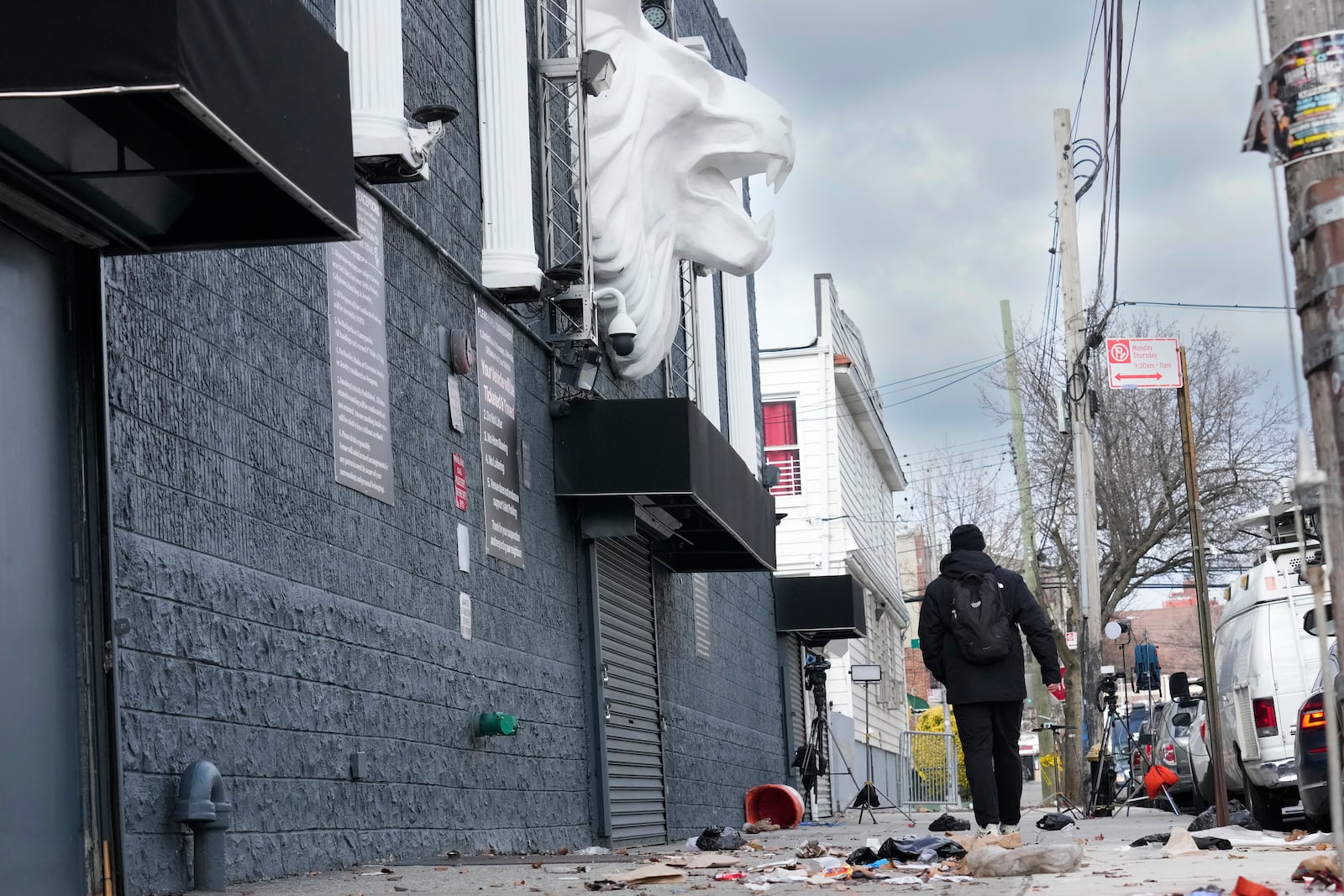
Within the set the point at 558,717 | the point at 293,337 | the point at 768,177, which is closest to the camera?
the point at 293,337

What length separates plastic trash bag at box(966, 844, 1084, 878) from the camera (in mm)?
7668

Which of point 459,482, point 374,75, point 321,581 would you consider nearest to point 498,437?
point 459,482

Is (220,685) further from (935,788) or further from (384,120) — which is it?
(935,788)

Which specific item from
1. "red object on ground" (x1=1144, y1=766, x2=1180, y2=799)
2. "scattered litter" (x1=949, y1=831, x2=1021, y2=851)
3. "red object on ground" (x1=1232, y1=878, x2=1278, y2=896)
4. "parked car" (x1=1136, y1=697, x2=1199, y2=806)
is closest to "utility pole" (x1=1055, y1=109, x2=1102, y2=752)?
"parked car" (x1=1136, y1=697, x2=1199, y2=806)

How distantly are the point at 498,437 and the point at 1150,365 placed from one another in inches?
200

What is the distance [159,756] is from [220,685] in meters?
0.63

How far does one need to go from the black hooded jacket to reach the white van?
3148mm

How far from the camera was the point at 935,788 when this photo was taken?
38.1 metres

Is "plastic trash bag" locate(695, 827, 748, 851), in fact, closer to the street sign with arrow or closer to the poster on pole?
the street sign with arrow

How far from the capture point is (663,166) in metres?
15.3

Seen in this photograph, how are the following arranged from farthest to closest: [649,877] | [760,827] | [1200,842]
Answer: [760,827] < [1200,842] < [649,877]

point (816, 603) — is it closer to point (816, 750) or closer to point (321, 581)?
point (816, 750)

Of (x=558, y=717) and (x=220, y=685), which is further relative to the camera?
(x=558, y=717)

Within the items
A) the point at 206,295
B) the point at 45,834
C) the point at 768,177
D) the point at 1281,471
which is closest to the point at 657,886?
the point at 45,834
